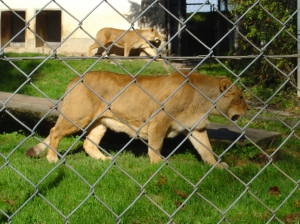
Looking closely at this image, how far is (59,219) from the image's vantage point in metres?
3.87

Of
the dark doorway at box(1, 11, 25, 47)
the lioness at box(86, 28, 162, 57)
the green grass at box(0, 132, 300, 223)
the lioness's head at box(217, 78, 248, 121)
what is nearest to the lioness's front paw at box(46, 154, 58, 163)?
the green grass at box(0, 132, 300, 223)

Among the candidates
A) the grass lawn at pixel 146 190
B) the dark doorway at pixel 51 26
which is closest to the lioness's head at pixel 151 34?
the dark doorway at pixel 51 26

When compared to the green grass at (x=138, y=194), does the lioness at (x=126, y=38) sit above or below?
below

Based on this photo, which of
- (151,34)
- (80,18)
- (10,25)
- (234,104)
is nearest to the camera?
(234,104)

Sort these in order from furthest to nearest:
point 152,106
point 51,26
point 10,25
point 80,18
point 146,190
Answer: point 51,26
point 10,25
point 80,18
point 152,106
point 146,190

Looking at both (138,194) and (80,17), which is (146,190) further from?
(80,17)

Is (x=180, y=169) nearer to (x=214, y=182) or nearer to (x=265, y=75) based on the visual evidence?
(x=214, y=182)

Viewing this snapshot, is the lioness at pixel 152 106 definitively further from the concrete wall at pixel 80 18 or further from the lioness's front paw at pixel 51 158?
the concrete wall at pixel 80 18

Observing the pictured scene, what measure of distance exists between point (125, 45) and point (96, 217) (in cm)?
1400

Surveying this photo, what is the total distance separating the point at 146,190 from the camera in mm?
4629

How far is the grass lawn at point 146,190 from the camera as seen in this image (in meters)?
3.63

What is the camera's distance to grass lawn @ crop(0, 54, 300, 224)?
3.63m

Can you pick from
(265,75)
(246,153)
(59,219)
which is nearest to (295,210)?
(59,219)

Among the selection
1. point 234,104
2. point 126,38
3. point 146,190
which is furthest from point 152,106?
point 126,38
